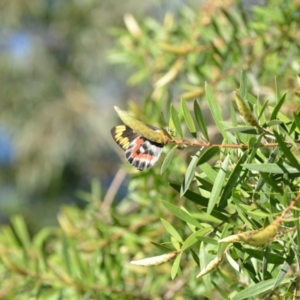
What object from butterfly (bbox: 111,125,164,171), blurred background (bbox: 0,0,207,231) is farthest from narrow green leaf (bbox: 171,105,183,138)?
blurred background (bbox: 0,0,207,231)

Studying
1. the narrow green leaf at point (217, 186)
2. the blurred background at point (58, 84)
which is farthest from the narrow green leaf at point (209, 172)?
the blurred background at point (58, 84)

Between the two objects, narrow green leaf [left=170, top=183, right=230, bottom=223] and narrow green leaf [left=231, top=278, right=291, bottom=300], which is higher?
narrow green leaf [left=170, top=183, right=230, bottom=223]

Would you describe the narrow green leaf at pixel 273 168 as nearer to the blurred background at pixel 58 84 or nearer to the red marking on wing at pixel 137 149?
the red marking on wing at pixel 137 149

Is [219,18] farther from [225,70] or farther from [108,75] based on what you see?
[108,75]

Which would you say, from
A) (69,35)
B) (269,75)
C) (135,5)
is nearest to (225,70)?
(269,75)

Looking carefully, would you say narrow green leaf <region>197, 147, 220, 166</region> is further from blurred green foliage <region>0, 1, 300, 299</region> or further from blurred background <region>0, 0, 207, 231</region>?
blurred background <region>0, 0, 207, 231</region>
